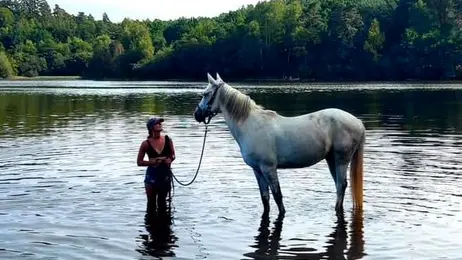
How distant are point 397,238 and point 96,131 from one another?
20.5m

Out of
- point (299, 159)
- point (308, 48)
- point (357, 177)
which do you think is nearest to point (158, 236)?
point (299, 159)

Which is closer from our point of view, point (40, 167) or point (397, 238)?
point (397, 238)

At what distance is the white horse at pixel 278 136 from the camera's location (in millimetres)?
12398

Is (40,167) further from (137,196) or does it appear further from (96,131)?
(96,131)

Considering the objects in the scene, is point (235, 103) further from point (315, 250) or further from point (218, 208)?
point (315, 250)

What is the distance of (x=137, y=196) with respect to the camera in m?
14.7

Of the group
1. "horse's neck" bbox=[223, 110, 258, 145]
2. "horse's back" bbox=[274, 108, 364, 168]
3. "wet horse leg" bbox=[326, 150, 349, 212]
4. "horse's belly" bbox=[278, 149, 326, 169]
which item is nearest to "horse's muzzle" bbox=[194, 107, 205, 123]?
"horse's neck" bbox=[223, 110, 258, 145]

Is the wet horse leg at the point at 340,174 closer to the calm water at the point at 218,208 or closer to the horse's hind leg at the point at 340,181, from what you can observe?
the horse's hind leg at the point at 340,181

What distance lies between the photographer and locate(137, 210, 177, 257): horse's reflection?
10516mm

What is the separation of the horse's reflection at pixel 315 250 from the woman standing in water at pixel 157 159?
2033mm

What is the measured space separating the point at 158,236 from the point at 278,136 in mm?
2807

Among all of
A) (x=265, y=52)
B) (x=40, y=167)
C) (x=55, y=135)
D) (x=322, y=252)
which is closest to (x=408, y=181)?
(x=322, y=252)

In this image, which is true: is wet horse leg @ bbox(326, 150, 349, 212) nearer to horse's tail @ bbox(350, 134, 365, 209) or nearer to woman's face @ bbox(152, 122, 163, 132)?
horse's tail @ bbox(350, 134, 365, 209)

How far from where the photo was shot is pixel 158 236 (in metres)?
11.4
